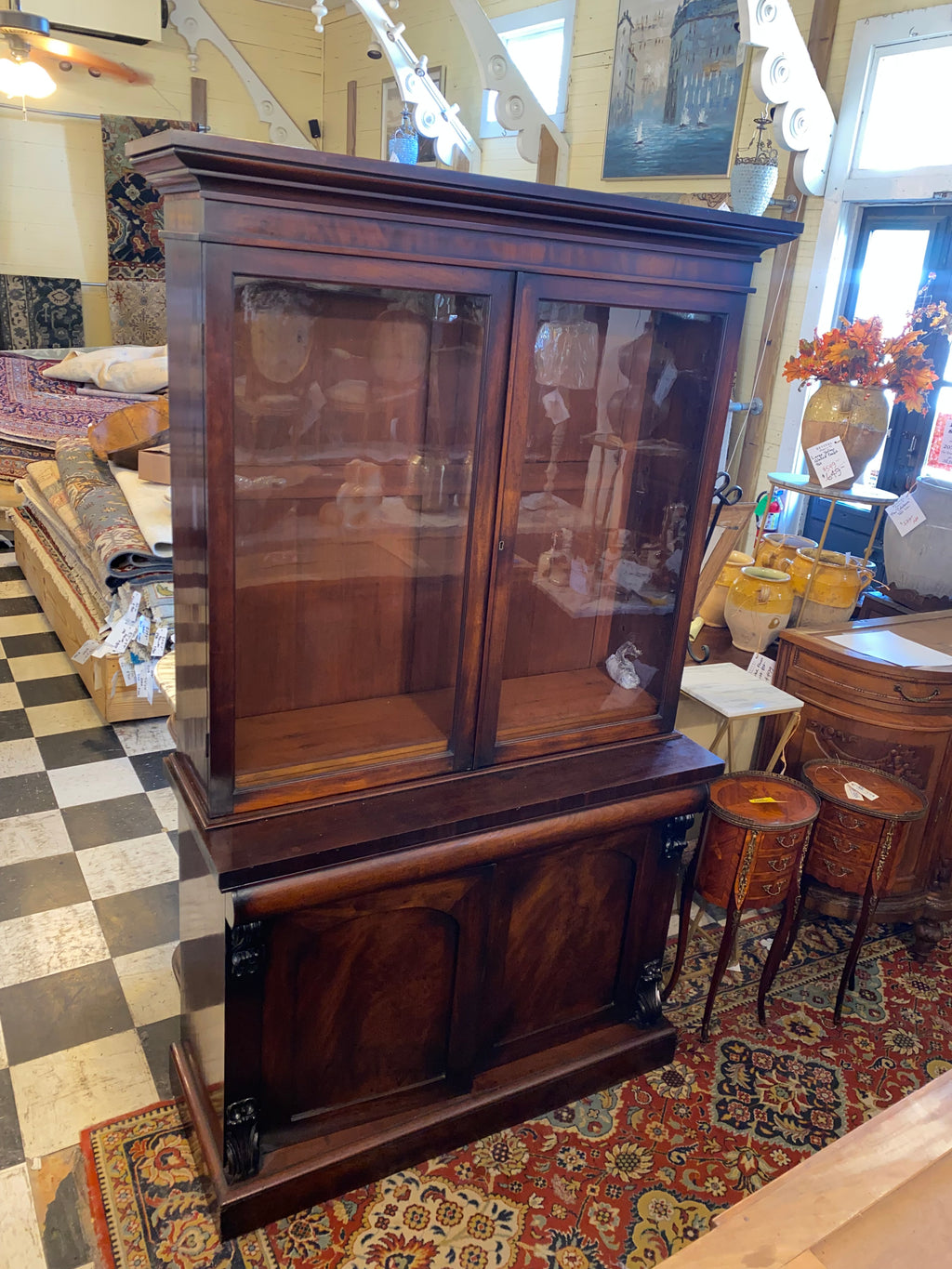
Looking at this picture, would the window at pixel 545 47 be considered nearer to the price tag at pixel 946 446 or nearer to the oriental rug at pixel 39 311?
the price tag at pixel 946 446

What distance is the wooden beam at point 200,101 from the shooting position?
7.01 meters

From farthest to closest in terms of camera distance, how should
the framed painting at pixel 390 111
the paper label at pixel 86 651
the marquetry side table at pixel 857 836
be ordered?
the framed painting at pixel 390 111 < the paper label at pixel 86 651 < the marquetry side table at pixel 857 836

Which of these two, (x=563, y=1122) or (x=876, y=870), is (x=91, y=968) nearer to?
(x=563, y=1122)

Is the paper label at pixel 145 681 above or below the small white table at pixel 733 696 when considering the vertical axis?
below

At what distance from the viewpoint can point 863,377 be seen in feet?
9.23

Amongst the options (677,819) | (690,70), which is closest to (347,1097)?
(677,819)

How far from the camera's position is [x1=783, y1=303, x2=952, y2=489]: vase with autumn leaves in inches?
109

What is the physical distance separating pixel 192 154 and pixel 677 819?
5.19ft

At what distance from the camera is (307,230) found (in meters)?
1.40

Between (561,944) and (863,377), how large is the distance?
1.88 m

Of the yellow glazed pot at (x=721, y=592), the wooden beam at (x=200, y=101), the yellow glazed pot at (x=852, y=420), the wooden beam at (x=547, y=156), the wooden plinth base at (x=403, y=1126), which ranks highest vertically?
the wooden beam at (x=200, y=101)

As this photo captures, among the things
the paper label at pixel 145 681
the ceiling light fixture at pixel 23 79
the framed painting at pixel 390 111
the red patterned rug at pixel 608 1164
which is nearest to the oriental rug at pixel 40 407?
the ceiling light fixture at pixel 23 79

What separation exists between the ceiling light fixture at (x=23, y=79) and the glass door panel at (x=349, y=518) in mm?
5450

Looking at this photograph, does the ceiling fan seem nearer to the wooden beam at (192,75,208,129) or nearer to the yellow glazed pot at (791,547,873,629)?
the wooden beam at (192,75,208,129)
